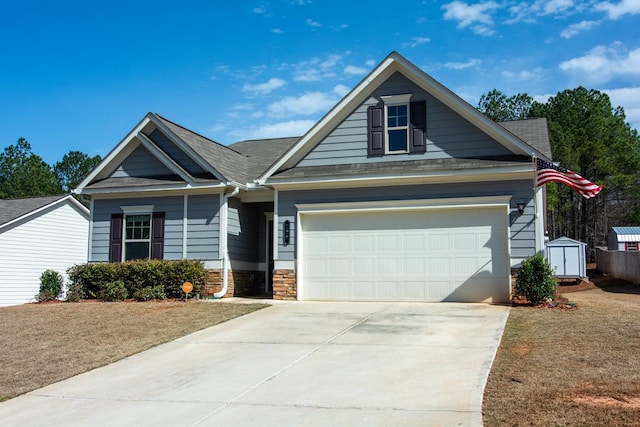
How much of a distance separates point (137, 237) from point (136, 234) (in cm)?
10

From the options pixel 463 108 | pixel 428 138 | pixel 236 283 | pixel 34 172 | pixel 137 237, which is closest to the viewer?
pixel 463 108

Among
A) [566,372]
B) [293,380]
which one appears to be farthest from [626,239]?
[293,380]

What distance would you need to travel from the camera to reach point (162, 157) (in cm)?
1800

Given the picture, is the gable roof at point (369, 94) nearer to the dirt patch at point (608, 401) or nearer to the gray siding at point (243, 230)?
the gray siding at point (243, 230)

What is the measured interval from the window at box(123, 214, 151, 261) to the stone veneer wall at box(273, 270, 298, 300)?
424 cm

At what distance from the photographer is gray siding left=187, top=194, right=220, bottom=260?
1725cm

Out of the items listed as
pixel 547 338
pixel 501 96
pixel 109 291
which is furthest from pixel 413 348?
pixel 501 96

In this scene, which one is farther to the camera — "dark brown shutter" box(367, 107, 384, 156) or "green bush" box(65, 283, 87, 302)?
"green bush" box(65, 283, 87, 302)

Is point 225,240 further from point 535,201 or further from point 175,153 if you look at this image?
point 535,201

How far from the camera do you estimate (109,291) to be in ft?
55.0

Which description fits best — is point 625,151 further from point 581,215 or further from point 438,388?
point 438,388

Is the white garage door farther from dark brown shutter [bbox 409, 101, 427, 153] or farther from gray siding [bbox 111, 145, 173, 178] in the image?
gray siding [bbox 111, 145, 173, 178]

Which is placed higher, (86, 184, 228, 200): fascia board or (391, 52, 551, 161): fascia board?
(391, 52, 551, 161): fascia board

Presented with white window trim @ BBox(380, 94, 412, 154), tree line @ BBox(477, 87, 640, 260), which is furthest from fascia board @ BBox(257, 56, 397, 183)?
tree line @ BBox(477, 87, 640, 260)
